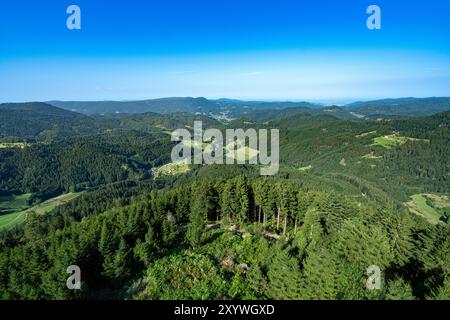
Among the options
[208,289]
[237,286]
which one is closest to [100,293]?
[208,289]

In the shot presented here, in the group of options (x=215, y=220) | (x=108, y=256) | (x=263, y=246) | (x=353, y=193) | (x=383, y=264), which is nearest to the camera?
(x=383, y=264)

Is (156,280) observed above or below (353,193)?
above

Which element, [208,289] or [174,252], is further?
[174,252]
